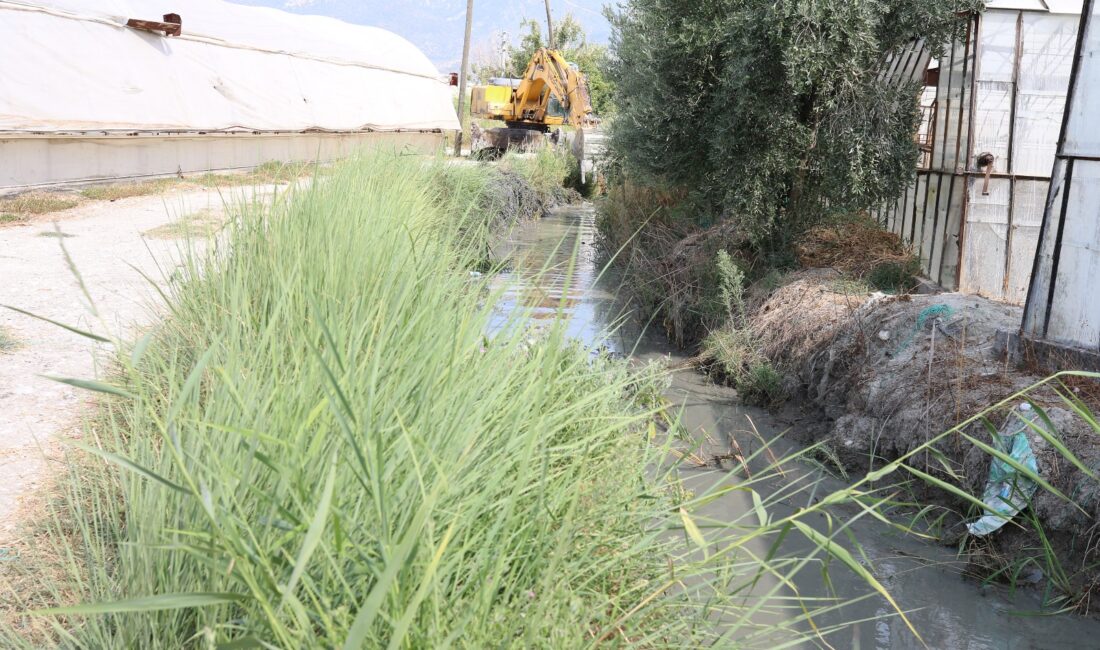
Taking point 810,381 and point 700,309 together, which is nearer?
point 810,381

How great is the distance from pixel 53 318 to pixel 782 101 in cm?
716

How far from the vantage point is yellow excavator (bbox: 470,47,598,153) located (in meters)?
27.2

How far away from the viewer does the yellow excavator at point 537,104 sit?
89.4ft

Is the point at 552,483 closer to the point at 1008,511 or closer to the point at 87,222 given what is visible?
the point at 1008,511

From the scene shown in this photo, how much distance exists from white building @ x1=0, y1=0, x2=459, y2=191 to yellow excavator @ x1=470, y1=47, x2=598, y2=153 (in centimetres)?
397

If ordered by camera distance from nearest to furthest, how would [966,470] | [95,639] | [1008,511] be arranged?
[95,639] → [1008,511] → [966,470]

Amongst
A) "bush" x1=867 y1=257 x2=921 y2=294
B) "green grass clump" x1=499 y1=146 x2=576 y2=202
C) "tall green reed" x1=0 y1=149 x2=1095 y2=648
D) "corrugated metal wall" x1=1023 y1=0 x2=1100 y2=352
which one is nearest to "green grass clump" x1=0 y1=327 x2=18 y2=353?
"tall green reed" x1=0 y1=149 x2=1095 y2=648

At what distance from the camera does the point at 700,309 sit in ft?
34.4

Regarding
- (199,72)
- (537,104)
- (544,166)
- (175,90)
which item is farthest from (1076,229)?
(537,104)

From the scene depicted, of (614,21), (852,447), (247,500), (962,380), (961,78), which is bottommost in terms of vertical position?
(852,447)

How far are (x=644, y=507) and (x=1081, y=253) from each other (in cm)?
458

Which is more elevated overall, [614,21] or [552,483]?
[614,21]

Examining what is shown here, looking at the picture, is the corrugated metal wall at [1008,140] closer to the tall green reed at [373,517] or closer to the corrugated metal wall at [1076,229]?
the corrugated metal wall at [1076,229]

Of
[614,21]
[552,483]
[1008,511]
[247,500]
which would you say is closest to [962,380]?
[1008,511]
